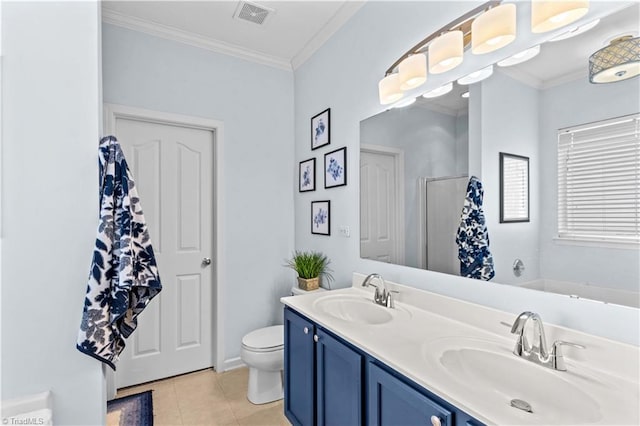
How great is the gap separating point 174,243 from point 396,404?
2113 mm

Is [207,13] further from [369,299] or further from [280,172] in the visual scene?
[369,299]

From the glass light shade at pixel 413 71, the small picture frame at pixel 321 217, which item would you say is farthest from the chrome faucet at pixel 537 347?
the small picture frame at pixel 321 217

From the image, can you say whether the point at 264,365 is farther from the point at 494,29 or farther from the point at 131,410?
the point at 494,29

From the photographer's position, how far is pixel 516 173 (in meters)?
1.29

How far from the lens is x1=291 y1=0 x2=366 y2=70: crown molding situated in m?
2.21

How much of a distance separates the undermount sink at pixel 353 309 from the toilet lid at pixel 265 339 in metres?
0.62

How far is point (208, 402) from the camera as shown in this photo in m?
Answer: 2.22

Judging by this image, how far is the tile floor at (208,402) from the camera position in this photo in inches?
79.8

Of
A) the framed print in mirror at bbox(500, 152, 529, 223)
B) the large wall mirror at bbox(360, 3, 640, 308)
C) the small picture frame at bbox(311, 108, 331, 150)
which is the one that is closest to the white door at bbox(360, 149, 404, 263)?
the large wall mirror at bbox(360, 3, 640, 308)

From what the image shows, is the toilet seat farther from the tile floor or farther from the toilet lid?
the tile floor

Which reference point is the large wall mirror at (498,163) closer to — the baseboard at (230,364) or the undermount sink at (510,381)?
the undermount sink at (510,381)

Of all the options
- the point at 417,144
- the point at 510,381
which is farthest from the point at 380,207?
the point at 510,381

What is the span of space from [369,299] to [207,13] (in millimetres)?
2260

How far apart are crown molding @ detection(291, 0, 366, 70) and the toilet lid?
89.3 inches
